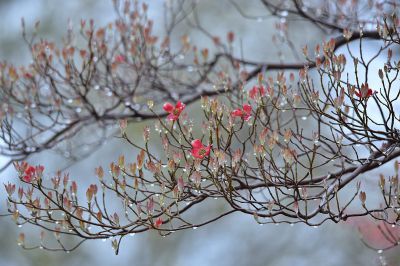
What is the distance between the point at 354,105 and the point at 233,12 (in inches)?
248

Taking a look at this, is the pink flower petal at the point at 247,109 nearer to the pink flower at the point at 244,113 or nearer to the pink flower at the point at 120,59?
the pink flower at the point at 244,113

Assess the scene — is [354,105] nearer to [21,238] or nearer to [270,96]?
[270,96]

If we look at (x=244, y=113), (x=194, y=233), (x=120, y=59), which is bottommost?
(x=244, y=113)

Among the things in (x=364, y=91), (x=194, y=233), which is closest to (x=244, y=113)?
(x=364, y=91)

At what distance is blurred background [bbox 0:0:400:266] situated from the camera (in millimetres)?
7129

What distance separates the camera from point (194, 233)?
773 centimetres

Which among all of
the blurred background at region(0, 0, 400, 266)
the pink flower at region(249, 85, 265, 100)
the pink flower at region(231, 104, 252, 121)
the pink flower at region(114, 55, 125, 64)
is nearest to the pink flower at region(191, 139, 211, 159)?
the pink flower at region(231, 104, 252, 121)

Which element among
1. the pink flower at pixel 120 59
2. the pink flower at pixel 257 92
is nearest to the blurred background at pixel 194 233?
the pink flower at pixel 120 59

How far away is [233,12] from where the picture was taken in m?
8.33

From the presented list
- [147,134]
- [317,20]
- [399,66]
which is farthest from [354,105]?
[317,20]

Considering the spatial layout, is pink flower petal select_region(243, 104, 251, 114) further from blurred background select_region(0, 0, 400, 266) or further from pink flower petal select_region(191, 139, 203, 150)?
blurred background select_region(0, 0, 400, 266)

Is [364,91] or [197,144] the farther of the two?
[197,144]

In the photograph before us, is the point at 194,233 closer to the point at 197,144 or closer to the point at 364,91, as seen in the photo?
the point at 197,144

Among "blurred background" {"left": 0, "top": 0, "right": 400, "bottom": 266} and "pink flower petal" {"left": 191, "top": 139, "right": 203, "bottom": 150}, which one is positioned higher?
"blurred background" {"left": 0, "top": 0, "right": 400, "bottom": 266}
